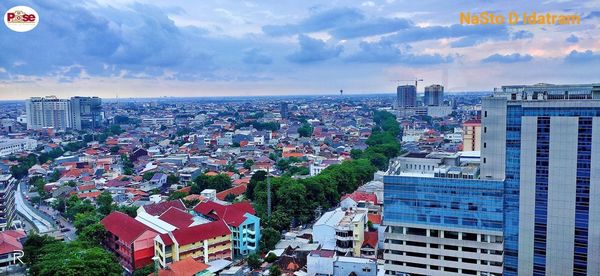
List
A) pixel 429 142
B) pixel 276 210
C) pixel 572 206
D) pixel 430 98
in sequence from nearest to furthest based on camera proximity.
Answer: pixel 572 206 < pixel 276 210 < pixel 429 142 < pixel 430 98

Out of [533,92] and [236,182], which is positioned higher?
[533,92]

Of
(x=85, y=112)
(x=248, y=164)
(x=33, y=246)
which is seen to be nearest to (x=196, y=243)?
(x=33, y=246)

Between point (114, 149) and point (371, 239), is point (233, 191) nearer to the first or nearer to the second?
point (371, 239)

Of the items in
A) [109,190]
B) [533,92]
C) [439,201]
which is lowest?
[109,190]

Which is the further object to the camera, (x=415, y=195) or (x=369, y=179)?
(x=369, y=179)

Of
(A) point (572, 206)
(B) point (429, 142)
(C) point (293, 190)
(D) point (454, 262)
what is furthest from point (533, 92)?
(B) point (429, 142)

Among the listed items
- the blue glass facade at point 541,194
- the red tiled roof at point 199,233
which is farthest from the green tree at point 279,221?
the blue glass facade at point 541,194

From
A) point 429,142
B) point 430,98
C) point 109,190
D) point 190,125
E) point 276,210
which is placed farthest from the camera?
point 430,98

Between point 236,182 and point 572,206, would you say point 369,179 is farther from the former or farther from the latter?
point 572,206

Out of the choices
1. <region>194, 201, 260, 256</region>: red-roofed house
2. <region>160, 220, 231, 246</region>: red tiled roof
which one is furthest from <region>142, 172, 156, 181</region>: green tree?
<region>160, 220, 231, 246</region>: red tiled roof
